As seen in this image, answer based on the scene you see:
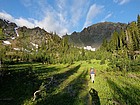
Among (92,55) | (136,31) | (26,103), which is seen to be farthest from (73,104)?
(92,55)

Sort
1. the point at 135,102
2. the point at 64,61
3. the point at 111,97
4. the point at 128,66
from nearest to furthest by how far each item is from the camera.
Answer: the point at 135,102 < the point at 111,97 < the point at 128,66 < the point at 64,61

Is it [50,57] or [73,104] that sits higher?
[50,57]

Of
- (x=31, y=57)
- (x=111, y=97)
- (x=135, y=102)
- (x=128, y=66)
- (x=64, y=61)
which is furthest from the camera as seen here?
(x=31, y=57)

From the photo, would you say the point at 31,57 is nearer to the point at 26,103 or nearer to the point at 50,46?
the point at 50,46

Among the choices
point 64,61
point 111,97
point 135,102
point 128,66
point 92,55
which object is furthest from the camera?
point 92,55

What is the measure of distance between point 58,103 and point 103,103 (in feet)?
13.4

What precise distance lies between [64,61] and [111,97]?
6809cm

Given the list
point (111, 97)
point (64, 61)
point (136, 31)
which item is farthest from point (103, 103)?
point (136, 31)

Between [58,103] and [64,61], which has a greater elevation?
[64,61]

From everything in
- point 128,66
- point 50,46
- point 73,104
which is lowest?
point 73,104

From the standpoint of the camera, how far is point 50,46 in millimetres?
126062

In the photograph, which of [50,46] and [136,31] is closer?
[136,31]

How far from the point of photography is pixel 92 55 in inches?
4769

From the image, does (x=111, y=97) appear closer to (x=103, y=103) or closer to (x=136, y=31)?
(x=103, y=103)
